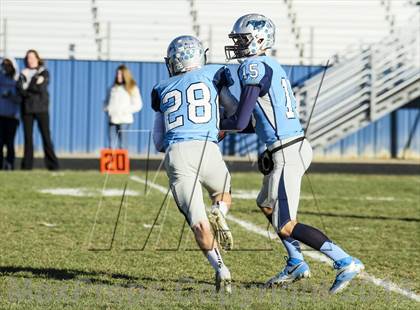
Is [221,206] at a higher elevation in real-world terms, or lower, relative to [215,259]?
higher

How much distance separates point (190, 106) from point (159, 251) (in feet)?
6.86

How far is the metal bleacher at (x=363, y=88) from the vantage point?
65.2 feet

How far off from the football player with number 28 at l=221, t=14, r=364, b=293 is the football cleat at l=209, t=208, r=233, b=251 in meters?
0.32

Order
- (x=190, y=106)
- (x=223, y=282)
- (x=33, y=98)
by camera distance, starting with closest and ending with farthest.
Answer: (x=223, y=282) < (x=190, y=106) < (x=33, y=98)

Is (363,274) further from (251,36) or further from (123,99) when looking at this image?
(123,99)

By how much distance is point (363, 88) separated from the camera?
20.2m

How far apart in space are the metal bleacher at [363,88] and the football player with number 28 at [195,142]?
45.1 feet

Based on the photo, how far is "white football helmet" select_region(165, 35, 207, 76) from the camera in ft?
18.7

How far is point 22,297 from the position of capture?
17.7ft

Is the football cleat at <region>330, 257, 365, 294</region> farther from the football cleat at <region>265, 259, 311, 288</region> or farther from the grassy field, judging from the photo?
the football cleat at <region>265, 259, 311, 288</region>

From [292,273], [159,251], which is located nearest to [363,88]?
[159,251]

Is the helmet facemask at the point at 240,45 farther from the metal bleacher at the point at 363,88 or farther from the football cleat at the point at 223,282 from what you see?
the metal bleacher at the point at 363,88

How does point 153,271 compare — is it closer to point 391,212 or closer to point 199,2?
point 391,212

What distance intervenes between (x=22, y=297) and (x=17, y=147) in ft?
47.5
